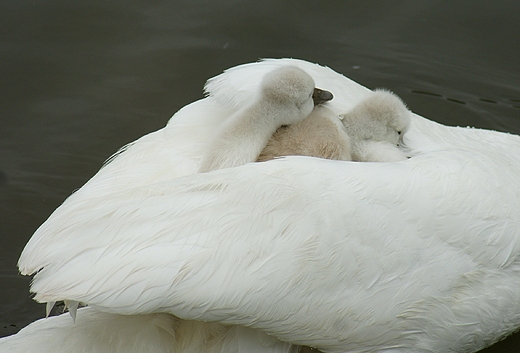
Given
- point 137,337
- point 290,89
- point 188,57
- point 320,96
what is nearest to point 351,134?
point 320,96

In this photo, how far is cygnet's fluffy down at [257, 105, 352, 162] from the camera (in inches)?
116

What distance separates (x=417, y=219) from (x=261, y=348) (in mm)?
757

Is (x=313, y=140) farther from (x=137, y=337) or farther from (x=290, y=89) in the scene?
(x=137, y=337)

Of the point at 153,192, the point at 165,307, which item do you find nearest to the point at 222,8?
the point at 153,192

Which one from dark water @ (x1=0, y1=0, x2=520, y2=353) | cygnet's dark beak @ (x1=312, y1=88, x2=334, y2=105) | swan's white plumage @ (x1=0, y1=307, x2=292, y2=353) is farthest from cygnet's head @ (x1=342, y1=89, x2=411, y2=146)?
dark water @ (x1=0, y1=0, x2=520, y2=353)

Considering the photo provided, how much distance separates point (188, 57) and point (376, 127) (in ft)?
9.52

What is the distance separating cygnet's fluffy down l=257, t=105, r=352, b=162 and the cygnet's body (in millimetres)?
45

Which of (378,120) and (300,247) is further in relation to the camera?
(378,120)

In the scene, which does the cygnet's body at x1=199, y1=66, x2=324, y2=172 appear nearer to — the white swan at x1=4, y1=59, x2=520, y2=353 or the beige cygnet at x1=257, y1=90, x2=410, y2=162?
the beige cygnet at x1=257, y1=90, x2=410, y2=162

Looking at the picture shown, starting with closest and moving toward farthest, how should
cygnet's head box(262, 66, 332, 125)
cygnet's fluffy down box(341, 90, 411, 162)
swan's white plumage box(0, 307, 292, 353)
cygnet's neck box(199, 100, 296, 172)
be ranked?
swan's white plumage box(0, 307, 292, 353)
cygnet's neck box(199, 100, 296, 172)
cygnet's head box(262, 66, 332, 125)
cygnet's fluffy down box(341, 90, 411, 162)

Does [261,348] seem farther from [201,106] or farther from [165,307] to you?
[201,106]

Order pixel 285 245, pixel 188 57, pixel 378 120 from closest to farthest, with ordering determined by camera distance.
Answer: pixel 285 245
pixel 378 120
pixel 188 57

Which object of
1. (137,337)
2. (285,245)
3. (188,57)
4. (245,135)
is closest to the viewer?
(285,245)

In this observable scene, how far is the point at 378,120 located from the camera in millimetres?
3117
